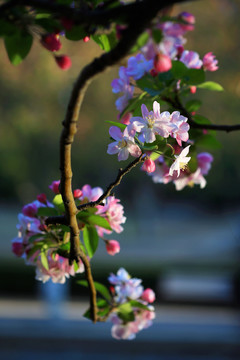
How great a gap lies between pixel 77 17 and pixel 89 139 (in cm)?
1045

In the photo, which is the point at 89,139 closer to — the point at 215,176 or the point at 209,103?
the point at 209,103

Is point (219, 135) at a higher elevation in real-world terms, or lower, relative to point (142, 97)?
higher

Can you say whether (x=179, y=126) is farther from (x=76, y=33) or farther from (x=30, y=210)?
(x=30, y=210)

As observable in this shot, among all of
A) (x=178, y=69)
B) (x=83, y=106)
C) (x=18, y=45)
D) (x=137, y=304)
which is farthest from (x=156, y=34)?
(x=83, y=106)

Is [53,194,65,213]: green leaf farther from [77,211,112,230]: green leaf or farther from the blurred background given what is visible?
the blurred background

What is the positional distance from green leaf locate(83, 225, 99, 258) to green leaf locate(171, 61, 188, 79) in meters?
0.37

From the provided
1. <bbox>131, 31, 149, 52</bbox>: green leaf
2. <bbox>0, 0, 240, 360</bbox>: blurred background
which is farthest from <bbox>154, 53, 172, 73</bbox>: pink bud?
<bbox>0, 0, 240, 360</bbox>: blurred background

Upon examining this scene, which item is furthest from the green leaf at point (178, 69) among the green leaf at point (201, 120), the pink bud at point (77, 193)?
the pink bud at point (77, 193)

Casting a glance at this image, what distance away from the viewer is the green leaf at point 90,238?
3.31 feet

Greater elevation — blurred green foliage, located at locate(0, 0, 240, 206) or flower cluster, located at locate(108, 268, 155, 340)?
blurred green foliage, located at locate(0, 0, 240, 206)

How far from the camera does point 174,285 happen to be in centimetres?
858

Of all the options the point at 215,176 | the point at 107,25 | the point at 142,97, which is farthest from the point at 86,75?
the point at 215,176

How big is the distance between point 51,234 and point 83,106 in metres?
9.58

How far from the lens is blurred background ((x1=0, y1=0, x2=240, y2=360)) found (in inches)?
221
